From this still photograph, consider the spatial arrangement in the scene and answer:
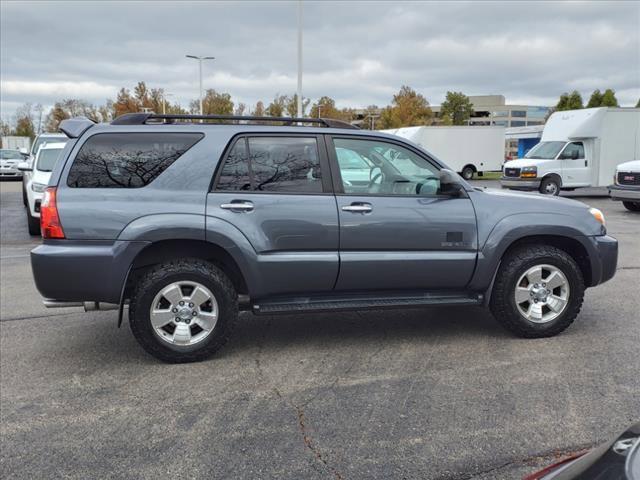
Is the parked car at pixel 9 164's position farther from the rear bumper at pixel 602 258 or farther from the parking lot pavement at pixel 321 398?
the rear bumper at pixel 602 258

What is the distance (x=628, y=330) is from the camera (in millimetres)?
5312

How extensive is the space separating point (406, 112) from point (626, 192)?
137ft

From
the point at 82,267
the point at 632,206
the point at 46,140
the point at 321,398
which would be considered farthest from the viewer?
the point at 632,206

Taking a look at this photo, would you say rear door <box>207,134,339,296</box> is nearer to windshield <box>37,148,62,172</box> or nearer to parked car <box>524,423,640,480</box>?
parked car <box>524,423,640,480</box>

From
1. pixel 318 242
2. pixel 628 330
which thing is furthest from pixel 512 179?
pixel 318 242

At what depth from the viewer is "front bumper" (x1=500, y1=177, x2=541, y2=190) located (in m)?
19.9

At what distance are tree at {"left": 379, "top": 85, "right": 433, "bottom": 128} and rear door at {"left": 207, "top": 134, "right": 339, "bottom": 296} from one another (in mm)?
51566

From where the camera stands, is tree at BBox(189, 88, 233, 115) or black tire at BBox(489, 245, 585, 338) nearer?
black tire at BBox(489, 245, 585, 338)

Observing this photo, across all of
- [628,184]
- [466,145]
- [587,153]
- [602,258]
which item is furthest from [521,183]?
[602,258]

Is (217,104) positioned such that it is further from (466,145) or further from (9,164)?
(466,145)

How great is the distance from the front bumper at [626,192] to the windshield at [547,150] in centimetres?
503

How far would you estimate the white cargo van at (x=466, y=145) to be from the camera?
3017 centimetres

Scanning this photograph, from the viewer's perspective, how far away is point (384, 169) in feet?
16.2

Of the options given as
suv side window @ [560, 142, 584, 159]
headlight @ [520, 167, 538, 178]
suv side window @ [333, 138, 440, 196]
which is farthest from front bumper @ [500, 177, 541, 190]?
suv side window @ [333, 138, 440, 196]
